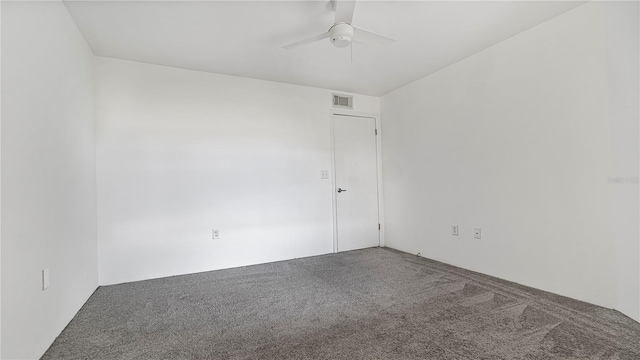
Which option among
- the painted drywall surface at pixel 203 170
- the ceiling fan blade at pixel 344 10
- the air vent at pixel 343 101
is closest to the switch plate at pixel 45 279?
the painted drywall surface at pixel 203 170

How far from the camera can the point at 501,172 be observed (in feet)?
8.71

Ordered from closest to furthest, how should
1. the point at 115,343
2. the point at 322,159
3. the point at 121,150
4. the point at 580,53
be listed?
the point at 115,343
the point at 580,53
the point at 121,150
the point at 322,159

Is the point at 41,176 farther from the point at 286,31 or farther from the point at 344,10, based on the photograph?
the point at 344,10

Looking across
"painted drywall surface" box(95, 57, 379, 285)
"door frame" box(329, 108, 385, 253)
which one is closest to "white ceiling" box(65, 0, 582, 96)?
"painted drywall surface" box(95, 57, 379, 285)

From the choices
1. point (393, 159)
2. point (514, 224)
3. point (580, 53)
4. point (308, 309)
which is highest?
point (580, 53)

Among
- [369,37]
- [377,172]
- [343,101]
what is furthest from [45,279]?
[377,172]

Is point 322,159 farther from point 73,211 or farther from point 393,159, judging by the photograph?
point 73,211

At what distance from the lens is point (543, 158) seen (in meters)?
2.34

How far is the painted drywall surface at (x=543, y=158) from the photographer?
1.92m

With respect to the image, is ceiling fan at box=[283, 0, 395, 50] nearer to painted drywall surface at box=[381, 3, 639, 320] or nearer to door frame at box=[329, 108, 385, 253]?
painted drywall surface at box=[381, 3, 639, 320]

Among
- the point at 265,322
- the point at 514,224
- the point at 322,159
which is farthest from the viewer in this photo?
the point at 322,159

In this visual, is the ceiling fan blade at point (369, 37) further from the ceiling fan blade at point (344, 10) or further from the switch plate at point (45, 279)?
the switch plate at point (45, 279)

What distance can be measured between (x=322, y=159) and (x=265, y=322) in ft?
7.82

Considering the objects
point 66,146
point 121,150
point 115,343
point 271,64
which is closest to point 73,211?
point 66,146
